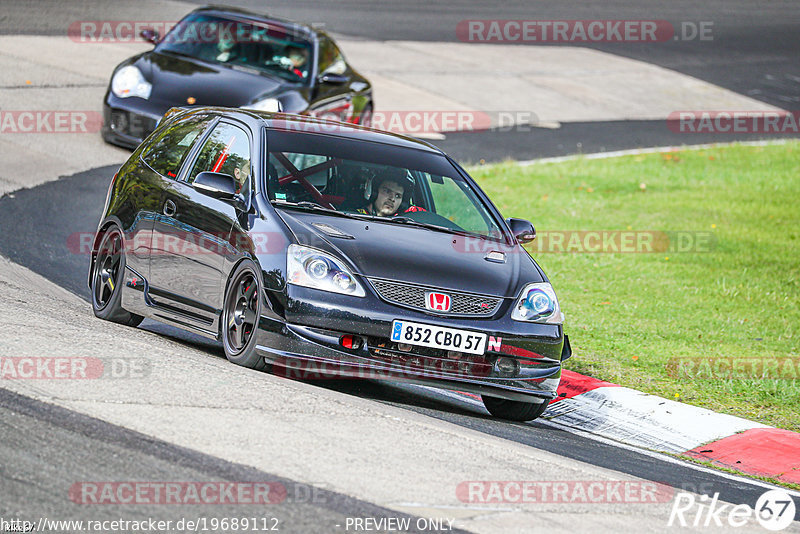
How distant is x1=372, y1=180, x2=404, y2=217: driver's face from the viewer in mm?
8491

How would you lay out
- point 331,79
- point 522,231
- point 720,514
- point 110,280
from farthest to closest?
point 331,79
point 110,280
point 522,231
point 720,514

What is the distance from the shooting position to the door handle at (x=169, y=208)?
28.1 ft

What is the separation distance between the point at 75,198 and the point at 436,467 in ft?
29.4

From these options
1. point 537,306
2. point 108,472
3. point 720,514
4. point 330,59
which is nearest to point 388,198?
point 537,306

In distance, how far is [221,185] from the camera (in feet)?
26.5

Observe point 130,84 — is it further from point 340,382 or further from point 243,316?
point 243,316

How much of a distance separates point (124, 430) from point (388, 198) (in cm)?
332

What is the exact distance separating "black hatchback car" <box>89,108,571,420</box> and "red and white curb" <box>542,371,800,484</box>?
0.79 meters

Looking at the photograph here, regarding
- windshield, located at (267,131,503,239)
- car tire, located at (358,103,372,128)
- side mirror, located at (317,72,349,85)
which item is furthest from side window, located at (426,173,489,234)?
car tire, located at (358,103,372,128)

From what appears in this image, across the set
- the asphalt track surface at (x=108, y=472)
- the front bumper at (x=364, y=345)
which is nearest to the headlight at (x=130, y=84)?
the front bumper at (x=364, y=345)

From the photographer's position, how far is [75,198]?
13.9 meters

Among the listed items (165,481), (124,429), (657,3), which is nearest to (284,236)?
(124,429)

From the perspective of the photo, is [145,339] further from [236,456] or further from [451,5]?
[451,5]

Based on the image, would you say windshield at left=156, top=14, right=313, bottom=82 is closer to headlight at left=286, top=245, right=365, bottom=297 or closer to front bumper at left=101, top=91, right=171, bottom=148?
front bumper at left=101, top=91, right=171, bottom=148
